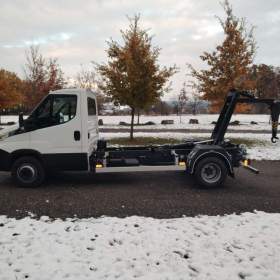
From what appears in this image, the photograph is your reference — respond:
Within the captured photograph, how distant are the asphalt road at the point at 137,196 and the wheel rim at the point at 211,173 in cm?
27

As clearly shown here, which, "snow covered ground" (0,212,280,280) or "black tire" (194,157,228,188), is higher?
"black tire" (194,157,228,188)

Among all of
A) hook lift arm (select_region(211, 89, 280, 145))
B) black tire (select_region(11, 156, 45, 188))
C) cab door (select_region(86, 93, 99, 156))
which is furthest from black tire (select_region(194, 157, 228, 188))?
black tire (select_region(11, 156, 45, 188))

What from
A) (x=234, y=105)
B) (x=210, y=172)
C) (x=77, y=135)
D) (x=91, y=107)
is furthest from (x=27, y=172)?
(x=234, y=105)

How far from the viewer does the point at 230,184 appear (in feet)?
26.4

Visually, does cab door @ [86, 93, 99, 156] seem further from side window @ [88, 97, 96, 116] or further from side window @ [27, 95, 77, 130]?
side window @ [27, 95, 77, 130]

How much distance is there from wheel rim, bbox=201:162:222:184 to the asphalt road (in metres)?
0.27

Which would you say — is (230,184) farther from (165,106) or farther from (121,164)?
(165,106)

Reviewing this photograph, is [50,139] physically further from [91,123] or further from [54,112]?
[91,123]

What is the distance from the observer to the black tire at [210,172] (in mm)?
7426

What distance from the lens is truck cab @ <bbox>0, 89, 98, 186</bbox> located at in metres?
7.31

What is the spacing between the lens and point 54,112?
24.1 feet

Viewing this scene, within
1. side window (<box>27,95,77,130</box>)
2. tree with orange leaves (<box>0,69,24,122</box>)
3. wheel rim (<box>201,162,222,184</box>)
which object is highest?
tree with orange leaves (<box>0,69,24,122</box>)

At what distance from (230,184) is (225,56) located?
33.9 ft

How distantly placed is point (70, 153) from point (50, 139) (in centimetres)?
59
